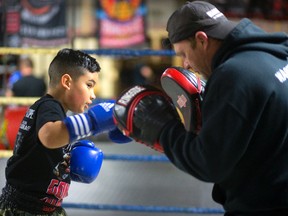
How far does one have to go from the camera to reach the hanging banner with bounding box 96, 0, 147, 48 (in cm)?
666

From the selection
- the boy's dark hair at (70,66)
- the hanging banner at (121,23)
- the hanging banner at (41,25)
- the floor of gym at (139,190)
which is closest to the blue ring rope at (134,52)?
the floor of gym at (139,190)

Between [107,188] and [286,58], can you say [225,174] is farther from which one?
[107,188]

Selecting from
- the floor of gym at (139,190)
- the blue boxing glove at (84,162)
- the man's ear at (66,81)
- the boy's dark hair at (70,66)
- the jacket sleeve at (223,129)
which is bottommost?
the floor of gym at (139,190)

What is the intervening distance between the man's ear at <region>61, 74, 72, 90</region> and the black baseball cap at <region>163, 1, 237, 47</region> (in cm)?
59

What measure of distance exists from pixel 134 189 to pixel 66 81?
8.75 ft

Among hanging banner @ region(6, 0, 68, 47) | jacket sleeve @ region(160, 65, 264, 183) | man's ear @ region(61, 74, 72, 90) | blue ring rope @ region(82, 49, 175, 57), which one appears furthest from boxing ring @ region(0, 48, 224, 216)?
jacket sleeve @ region(160, 65, 264, 183)

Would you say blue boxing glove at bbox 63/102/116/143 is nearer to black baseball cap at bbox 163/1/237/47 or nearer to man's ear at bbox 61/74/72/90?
man's ear at bbox 61/74/72/90

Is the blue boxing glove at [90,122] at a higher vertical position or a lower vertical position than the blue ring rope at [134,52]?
higher

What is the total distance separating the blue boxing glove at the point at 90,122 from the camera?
1650mm

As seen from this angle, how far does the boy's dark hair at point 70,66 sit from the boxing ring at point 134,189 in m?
1.11

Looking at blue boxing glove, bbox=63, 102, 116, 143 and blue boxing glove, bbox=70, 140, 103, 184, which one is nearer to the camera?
blue boxing glove, bbox=63, 102, 116, 143

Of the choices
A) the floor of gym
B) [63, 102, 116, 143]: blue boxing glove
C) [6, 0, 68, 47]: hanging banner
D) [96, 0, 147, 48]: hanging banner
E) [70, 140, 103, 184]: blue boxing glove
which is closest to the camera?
[63, 102, 116, 143]: blue boxing glove

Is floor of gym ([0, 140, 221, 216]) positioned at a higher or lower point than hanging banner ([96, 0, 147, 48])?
lower

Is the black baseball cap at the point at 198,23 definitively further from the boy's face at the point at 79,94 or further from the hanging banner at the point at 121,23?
the hanging banner at the point at 121,23
